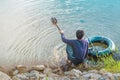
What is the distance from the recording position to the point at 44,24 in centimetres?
1094

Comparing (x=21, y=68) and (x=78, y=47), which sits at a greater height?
(x=78, y=47)

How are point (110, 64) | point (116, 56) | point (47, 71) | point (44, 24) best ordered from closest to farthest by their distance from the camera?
1. point (110, 64)
2. point (47, 71)
3. point (116, 56)
4. point (44, 24)

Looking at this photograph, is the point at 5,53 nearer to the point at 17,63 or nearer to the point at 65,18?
the point at 17,63

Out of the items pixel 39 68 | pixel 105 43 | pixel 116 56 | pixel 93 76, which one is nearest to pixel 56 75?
pixel 39 68

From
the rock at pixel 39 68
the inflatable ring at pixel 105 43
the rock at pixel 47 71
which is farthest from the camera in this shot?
the inflatable ring at pixel 105 43

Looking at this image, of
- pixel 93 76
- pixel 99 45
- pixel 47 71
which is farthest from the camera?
pixel 99 45

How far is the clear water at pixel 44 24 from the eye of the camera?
909cm

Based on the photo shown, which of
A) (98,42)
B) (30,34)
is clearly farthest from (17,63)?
(98,42)

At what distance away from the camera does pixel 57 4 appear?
41.5 ft

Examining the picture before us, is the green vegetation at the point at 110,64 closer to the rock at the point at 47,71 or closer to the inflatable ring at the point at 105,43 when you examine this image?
the inflatable ring at the point at 105,43

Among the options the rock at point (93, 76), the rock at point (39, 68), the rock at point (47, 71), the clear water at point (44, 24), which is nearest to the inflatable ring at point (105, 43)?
the clear water at point (44, 24)

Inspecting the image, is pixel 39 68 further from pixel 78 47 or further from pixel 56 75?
pixel 78 47

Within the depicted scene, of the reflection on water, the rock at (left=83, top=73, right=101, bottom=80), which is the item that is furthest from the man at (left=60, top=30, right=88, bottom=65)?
the rock at (left=83, top=73, right=101, bottom=80)

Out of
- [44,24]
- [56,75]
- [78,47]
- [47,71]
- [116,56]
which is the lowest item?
[116,56]
